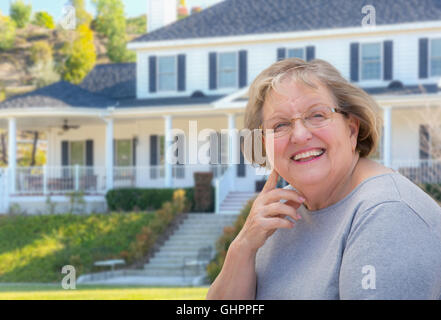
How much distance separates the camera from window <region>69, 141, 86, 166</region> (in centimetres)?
2727

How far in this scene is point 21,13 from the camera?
7606 cm

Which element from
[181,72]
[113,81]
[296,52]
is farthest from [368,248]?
[113,81]

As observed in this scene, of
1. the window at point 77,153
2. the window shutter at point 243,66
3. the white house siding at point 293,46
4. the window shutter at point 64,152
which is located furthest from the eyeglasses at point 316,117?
the window shutter at point 64,152

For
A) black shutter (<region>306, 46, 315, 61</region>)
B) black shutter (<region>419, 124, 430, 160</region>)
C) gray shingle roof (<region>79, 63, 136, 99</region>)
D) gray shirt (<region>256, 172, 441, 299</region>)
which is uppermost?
black shutter (<region>306, 46, 315, 61</region>)

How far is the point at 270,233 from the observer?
227 cm

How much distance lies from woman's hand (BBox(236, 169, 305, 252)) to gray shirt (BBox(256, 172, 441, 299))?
0.07m

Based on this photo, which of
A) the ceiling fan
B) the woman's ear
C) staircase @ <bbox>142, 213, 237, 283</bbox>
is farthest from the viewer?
the ceiling fan

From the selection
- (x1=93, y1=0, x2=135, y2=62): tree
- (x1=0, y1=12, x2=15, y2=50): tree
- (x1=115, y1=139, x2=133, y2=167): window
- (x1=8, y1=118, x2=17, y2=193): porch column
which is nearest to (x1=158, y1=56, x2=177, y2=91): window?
(x1=115, y1=139, x2=133, y2=167): window

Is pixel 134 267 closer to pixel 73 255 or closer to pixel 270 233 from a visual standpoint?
pixel 73 255

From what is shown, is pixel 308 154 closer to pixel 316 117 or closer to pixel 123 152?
pixel 316 117

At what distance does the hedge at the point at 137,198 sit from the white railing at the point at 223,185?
3.74 ft

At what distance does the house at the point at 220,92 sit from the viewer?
22156 millimetres

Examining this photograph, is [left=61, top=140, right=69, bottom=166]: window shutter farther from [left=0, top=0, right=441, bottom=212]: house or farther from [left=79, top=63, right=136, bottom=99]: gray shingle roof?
[left=79, top=63, right=136, bottom=99]: gray shingle roof
